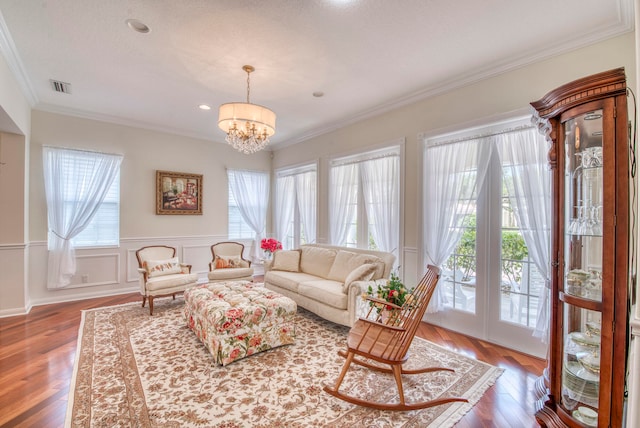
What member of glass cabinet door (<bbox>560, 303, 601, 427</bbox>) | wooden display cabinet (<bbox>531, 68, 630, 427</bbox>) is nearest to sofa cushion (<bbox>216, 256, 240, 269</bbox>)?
wooden display cabinet (<bbox>531, 68, 630, 427</bbox>)

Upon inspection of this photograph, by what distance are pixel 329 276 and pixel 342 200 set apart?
145 cm

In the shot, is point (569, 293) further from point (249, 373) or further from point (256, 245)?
point (256, 245)

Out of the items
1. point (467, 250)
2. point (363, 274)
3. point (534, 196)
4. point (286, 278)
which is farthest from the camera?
point (286, 278)

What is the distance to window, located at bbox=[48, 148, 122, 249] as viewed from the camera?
4543 millimetres

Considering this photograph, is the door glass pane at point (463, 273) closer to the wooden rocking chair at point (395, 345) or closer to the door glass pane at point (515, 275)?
the door glass pane at point (515, 275)

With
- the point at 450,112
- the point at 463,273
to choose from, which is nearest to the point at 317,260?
the point at 463,273

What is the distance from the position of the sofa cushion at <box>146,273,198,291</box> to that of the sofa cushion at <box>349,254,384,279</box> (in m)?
2.46

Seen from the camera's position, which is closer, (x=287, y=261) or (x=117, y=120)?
(x=287, y=261)

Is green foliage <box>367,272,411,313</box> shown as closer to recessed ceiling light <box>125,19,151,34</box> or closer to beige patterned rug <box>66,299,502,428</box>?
beige patterned rug <box>66,299,502,428</box>

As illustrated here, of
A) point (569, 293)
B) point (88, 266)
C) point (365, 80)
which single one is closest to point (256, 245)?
point (88, 266)

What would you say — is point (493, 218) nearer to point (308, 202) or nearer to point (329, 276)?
point (329, 276)

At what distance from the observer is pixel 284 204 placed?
21.4ft

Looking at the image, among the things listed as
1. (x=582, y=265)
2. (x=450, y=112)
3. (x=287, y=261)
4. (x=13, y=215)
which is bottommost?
(x=287, y=261)

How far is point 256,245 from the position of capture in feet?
21.9
